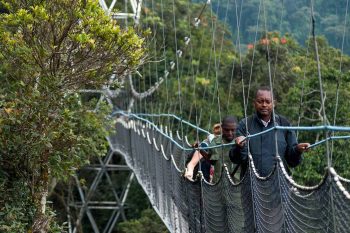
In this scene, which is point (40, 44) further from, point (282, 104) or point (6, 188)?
point (282, 104)

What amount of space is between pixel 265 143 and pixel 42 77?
2270 millimetres

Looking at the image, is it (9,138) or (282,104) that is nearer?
(9,138)

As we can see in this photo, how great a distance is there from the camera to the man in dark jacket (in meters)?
5.29

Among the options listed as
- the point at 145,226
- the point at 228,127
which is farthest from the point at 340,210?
the point at 145,226

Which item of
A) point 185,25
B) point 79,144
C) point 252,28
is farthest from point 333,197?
point 185,25

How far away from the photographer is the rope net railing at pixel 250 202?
4.14 metres

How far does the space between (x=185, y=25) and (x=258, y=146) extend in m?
16.8

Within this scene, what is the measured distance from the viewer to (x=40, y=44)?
22.8ft

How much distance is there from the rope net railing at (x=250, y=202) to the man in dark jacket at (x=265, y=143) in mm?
85

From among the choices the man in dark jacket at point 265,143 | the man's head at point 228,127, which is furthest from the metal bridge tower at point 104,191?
the man in dark jacket at point 265,143

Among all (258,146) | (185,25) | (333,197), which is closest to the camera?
(333,197)

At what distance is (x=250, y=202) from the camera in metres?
5.50

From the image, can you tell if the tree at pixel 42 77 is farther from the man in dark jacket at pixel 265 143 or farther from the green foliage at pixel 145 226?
the green foliage at pixel 145 226

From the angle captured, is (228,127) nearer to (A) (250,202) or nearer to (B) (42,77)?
(A) (250,202)
